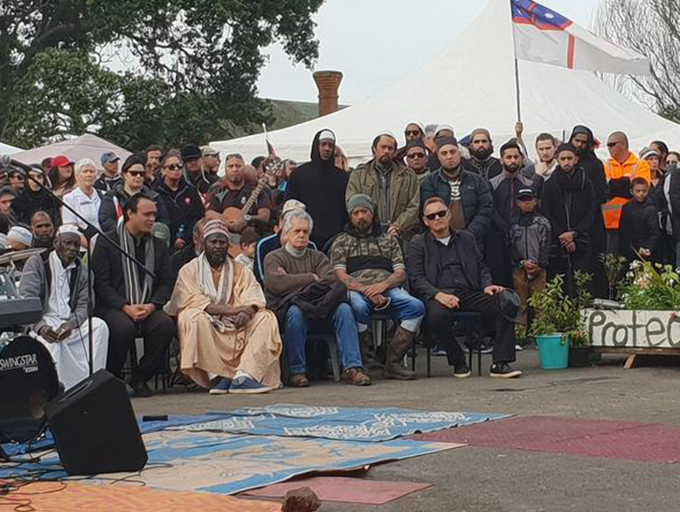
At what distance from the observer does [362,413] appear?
9.55 metres

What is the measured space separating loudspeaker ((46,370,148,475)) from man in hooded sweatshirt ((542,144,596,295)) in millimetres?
7180

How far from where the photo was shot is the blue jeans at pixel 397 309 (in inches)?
474

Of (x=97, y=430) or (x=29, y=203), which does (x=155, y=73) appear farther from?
(x=97, y=430)

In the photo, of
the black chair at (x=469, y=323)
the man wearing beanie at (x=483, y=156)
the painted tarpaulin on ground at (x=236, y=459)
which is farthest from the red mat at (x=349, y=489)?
the man wearing beanie at (x=483, y=156)

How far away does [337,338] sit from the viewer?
39.1ft

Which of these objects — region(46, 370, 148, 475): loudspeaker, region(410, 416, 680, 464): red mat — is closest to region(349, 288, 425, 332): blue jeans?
region(410, 416, 680, 464): red mat

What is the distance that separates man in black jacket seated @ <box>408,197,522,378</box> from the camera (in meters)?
12.0

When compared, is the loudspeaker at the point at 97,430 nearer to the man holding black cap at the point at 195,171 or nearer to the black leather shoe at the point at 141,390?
the black leather shoe at the point at 141,390

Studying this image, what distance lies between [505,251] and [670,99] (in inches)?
1381

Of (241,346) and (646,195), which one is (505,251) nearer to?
(646,195)

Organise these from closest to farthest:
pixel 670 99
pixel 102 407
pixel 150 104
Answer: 1. pixel 102 407
2. pixel 150 104
3. pixel 670 99

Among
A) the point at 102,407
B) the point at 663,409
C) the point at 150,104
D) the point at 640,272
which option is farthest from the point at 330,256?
the point at 150,104

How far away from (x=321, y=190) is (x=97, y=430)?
6.05 meters

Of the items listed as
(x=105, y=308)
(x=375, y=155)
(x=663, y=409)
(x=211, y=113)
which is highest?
(x=211, y=113)
